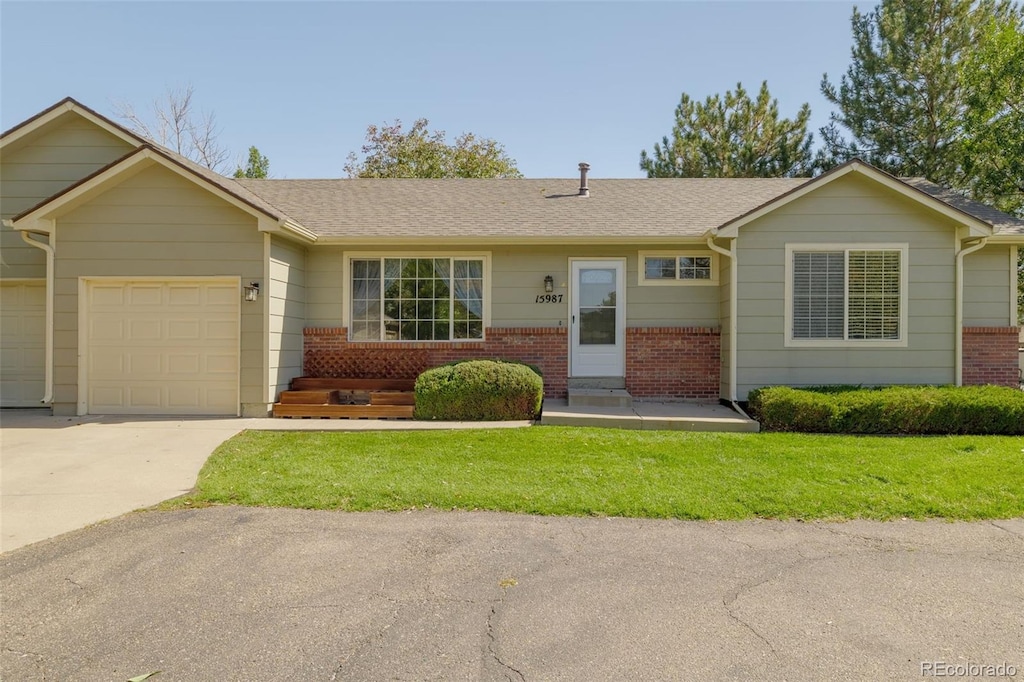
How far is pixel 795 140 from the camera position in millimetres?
24312

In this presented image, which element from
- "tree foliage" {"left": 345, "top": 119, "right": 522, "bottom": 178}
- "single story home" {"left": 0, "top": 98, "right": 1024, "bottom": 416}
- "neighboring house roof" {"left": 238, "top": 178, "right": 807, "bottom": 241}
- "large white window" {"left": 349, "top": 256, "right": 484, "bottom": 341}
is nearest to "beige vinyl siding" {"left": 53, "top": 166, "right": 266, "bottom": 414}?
"single story home" {"left": 0, "top": 98, "right": 1024, "bottom": 416}

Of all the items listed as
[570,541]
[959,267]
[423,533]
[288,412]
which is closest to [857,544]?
[570,541]

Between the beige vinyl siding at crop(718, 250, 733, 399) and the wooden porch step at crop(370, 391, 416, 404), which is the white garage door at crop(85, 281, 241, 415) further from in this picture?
the beige vinyl siding at crop(718, 250, 733, 399)

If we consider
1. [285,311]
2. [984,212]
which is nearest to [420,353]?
[285,311]

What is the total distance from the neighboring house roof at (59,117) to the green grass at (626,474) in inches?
269

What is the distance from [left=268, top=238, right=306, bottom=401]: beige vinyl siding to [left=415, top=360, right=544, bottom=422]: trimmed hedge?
2587 mm

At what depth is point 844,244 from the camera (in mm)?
9703

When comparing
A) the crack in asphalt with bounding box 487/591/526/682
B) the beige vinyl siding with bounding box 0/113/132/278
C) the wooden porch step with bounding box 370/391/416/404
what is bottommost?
the crack in asphalt with bounding box 487/591/526/682

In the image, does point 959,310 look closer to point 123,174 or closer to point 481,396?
point 481,396

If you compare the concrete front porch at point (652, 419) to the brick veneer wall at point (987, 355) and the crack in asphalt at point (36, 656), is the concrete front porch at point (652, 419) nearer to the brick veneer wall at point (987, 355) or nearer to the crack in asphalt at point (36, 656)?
the brick veneer wall at point (987, 355)

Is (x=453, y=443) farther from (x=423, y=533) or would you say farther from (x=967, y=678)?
(x=967, y=678)

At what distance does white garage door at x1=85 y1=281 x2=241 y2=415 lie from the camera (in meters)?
9.55

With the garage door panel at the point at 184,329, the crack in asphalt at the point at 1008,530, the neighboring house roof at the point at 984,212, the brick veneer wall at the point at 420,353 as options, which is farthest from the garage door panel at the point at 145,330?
the neighboring house roof at the point at 984,212

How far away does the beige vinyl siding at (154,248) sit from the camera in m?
9.45
